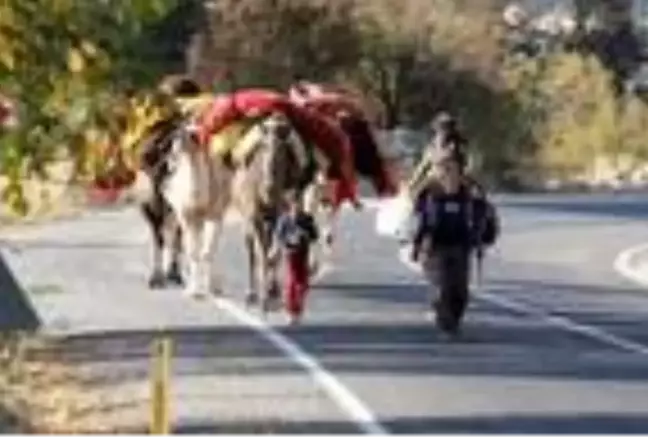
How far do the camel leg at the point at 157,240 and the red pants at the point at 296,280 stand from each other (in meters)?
5.07

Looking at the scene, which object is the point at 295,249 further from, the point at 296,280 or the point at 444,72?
the point at 444,72

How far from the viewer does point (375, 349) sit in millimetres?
26797

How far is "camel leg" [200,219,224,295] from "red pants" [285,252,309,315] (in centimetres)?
324

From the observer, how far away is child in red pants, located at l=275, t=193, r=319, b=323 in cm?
2858

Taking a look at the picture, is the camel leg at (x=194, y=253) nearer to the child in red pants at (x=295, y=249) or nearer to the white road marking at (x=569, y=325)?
the child in red pants at (x=295, y=249)

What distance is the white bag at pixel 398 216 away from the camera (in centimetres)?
2944

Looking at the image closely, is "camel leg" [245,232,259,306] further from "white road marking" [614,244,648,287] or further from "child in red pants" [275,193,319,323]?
"white road marking" [614,244,648,287]

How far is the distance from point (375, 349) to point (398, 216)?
584 centimetres

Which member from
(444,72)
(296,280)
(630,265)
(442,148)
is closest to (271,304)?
(296,280)

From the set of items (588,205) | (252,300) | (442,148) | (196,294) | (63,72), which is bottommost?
(588,205)

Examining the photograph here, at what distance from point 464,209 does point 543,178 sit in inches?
A: 2261

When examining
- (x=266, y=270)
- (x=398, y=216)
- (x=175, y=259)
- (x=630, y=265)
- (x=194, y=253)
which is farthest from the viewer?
(x=630, y=265)

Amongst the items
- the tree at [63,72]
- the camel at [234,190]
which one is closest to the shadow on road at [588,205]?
the camel at [234,190]

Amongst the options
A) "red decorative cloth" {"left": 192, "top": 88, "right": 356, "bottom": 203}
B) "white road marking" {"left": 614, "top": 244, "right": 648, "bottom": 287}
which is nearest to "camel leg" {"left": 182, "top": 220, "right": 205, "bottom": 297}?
"red decorative cloth" {"left": 192, "top": 88, "right": 356, "bottom": 203}
